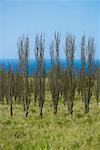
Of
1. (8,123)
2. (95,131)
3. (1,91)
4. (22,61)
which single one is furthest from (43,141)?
(1,91)

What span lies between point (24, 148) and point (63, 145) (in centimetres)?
138

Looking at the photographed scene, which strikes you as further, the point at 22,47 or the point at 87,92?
the point at 87,92

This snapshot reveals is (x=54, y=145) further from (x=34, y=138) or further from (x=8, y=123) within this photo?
(x=8, y=123)

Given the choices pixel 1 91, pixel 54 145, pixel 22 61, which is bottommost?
pixel 1 91

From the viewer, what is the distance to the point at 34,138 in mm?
12641

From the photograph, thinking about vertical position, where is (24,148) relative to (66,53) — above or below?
below

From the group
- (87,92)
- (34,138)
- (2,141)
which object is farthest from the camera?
(87,92)

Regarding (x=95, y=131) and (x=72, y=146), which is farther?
(x=95, y=131)

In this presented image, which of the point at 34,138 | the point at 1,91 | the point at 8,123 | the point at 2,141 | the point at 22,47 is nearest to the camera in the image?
the point at 2,141

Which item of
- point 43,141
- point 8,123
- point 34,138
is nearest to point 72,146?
point 43,141

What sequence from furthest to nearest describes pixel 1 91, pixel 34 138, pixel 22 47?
1. pixel 1 91
2. pixel 22 47
3. pixel 34 138

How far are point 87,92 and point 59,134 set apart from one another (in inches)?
344

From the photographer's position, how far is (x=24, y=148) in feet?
36.1

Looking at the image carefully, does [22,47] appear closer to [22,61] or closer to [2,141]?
[22,61]
